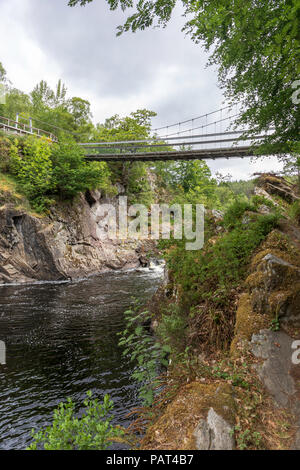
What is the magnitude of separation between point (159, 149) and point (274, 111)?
2446 centimetres

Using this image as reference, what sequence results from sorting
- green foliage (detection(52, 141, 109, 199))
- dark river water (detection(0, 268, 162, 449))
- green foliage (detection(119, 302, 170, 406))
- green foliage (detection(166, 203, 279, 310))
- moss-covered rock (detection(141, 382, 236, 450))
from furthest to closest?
green foliage (detection(52, 141, 109, 199)) → green foliage (detection(166, 203, 279, 310)) → dark river water (detection(0, 268, 162, 449)) → green foliage (detection(119, 302, 170, 406)) → moss-covered rock (detection(141, 382, 236, 450))

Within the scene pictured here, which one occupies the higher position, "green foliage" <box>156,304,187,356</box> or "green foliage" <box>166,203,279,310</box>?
"green foliage" <box>166,203,279,310</box>

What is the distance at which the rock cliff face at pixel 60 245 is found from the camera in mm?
12586

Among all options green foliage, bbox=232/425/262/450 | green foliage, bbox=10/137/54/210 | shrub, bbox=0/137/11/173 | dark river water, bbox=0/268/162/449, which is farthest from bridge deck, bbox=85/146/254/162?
green foliage, bbox=232/425/262/450

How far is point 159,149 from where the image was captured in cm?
2736

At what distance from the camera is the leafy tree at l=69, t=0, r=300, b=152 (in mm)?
2537

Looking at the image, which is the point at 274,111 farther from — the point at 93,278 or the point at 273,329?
the point at 93,278

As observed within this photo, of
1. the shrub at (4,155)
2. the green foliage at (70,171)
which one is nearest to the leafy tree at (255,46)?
the green foliage at (70,171)

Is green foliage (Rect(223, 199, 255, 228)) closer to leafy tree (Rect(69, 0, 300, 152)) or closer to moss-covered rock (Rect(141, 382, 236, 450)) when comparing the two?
leafy tree (Rect(69, 0, 300, 152))

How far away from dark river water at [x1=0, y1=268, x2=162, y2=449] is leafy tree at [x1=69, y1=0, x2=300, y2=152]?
16.6ft

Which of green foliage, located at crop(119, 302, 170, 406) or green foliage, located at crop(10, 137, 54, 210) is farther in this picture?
green foliage, located at crop(10, 137, 54, 210)

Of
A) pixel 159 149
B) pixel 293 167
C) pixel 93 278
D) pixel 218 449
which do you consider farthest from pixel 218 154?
pixel 218 449

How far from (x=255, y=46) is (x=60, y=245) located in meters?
13.1

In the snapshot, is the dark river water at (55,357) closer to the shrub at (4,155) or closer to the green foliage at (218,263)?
the green foliage at (218,263)
